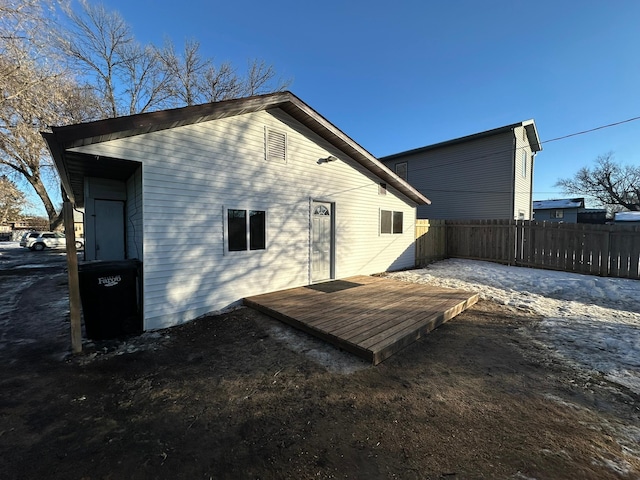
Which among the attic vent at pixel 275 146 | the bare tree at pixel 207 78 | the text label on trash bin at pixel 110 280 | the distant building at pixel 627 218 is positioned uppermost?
the bare tree at pixel 207 78

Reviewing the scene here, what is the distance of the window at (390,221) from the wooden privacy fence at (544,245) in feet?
4.56

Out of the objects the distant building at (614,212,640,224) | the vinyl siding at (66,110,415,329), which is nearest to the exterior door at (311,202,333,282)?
the vinyl siding at (66,110,415,329)

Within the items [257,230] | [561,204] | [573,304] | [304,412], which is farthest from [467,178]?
[561,204]

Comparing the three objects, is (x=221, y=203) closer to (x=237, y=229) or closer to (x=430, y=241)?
(x=237, y=229)

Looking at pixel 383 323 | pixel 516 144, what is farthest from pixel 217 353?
pixel 516 144

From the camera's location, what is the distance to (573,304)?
19.6 feet

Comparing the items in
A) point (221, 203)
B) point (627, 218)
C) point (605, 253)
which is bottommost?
point (605, 253)

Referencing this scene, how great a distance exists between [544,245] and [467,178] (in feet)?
19.9

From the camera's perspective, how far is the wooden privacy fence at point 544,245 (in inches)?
313

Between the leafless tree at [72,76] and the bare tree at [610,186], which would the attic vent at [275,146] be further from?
the bare tree at [610,186]

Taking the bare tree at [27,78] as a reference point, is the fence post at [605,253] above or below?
below

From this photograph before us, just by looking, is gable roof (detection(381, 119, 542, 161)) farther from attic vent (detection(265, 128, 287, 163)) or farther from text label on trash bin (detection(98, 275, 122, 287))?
text label on trash bin (detection(98, 275, 122, 287))

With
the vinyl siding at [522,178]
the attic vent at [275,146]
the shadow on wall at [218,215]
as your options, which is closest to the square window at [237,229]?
the shadow on wall at [218,215]

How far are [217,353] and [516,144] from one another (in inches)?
622
